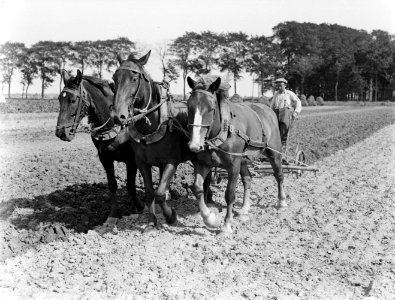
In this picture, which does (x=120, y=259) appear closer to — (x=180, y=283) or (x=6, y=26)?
(x=180, y=283)

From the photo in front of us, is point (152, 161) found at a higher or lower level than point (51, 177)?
higher

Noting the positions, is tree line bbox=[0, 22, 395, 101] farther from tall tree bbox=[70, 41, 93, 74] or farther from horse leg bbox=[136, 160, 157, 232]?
horse leg bbox=[136, 160, 157, 232]

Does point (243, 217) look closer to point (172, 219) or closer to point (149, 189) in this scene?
point (172, 219)

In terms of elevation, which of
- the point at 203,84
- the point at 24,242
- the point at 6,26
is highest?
the point at 6,26

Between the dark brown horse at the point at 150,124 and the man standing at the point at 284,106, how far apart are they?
3293 millimetres

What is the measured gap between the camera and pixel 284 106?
31.6 feet

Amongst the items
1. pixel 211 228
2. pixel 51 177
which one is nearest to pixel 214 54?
pixel 51 177

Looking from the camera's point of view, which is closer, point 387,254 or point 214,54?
point 387,254

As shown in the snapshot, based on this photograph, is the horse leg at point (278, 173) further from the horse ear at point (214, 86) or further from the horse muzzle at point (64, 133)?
the horse muzzle at point (64, 133)

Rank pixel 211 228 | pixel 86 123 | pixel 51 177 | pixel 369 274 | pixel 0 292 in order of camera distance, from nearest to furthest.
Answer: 1. pixel 0 292
2. pixel 369 274
3. pixel 211 228
4. pixel 86 123
5. pixel 51 177

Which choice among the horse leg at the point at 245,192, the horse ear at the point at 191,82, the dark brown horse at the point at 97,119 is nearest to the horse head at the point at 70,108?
the dark brown horse at the point at 97,119

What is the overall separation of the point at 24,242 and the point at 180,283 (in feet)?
8.88

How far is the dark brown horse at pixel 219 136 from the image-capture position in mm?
5910

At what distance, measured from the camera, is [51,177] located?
9.80 metres
